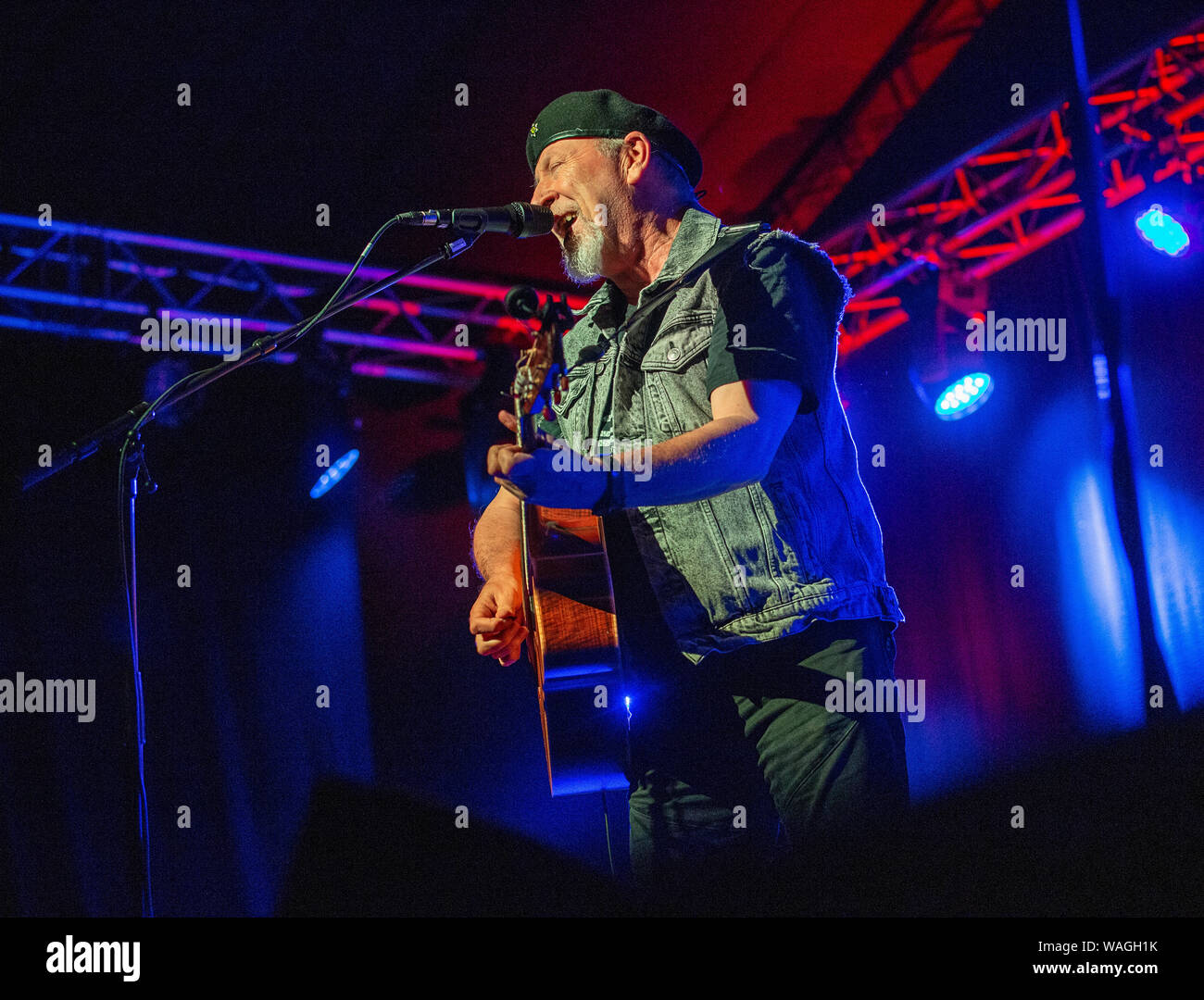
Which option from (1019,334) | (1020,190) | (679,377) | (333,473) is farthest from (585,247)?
(1019,334)

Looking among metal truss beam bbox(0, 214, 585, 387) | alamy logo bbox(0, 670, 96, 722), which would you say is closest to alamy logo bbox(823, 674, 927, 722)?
metal truss beam bbox(0, 214, 585, 387)

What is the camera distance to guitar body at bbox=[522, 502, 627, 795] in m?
2.15

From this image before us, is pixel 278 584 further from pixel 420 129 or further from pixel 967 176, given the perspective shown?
pixel 967 176

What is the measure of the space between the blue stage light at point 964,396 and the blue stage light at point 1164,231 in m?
0.86

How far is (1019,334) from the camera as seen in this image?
470 centimetres

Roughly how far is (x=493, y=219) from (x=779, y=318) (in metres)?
0.64

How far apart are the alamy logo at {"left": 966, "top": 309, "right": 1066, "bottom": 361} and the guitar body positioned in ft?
8.94

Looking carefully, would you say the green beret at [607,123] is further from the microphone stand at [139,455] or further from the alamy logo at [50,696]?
the alamy logo at [50,696]

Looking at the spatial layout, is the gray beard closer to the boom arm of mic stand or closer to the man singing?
the man singing

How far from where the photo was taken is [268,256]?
3762 mm
